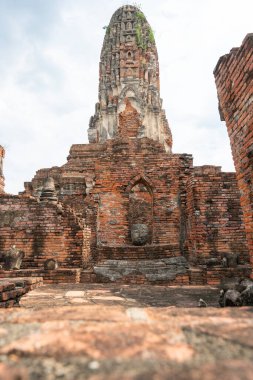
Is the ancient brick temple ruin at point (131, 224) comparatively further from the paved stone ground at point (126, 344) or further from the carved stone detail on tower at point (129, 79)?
the carved stone detail on tower at point (129, 79)

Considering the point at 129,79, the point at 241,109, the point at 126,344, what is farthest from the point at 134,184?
the point at 129,79

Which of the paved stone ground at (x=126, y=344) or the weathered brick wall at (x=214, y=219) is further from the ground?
the weathered brick wall at (x=214, y=219)

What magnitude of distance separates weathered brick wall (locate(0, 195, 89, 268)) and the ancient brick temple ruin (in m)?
0.02

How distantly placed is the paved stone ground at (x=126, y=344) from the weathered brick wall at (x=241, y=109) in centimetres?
253

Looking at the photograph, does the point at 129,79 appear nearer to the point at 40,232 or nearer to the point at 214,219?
the point at 214,219

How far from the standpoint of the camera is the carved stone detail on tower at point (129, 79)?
25.5 m

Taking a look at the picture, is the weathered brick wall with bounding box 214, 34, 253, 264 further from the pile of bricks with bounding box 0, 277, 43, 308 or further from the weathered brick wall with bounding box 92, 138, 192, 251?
→ the weathered brick wall with bounding box 92, 138, 192, 251

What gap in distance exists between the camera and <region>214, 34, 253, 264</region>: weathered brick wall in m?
3.45

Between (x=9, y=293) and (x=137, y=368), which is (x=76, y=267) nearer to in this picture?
(x=9, y=293)

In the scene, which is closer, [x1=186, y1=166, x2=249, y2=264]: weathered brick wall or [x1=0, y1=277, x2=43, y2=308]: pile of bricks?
[x1=0, y1=277, x2=43, y2=308]: pile of bricks

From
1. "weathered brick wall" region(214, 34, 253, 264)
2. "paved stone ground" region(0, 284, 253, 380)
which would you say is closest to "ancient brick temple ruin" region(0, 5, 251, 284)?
"weathered brick wall" region(214, 34, 253, 264)

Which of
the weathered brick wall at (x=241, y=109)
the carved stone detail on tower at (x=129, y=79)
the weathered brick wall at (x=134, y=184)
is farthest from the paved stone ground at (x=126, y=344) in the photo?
the carved stone detail on tower at (x=129, y=79)

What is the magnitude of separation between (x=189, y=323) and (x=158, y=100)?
28182 millimetres

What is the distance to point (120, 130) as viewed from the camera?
24.8 m
